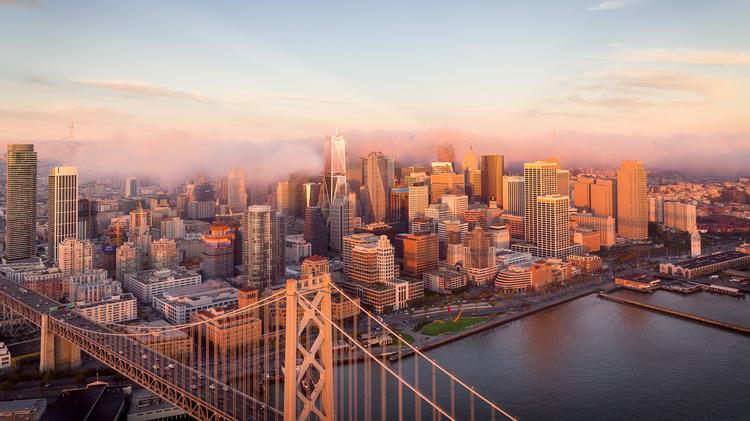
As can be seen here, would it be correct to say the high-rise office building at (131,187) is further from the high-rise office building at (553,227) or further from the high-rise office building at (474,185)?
the high-rise office building at (553,227)

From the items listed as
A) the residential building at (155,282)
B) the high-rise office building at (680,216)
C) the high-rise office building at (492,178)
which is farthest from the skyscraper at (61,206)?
the high-rise office building at (680,216)

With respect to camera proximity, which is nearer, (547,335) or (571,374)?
(571,374)

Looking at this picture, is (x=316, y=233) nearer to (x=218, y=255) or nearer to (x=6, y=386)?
(x=218, y=255)

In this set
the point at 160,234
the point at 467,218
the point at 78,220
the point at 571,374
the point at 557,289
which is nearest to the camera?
the point at 571,374

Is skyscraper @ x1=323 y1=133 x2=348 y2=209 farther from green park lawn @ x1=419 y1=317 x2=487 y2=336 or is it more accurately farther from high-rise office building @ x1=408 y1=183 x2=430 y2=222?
green park lawn @ x1=419 y1=317 x2=487 y2=336

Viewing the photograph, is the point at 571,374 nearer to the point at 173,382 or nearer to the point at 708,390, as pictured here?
the point at 708,390

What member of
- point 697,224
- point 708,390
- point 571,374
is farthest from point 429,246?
point 697,224
